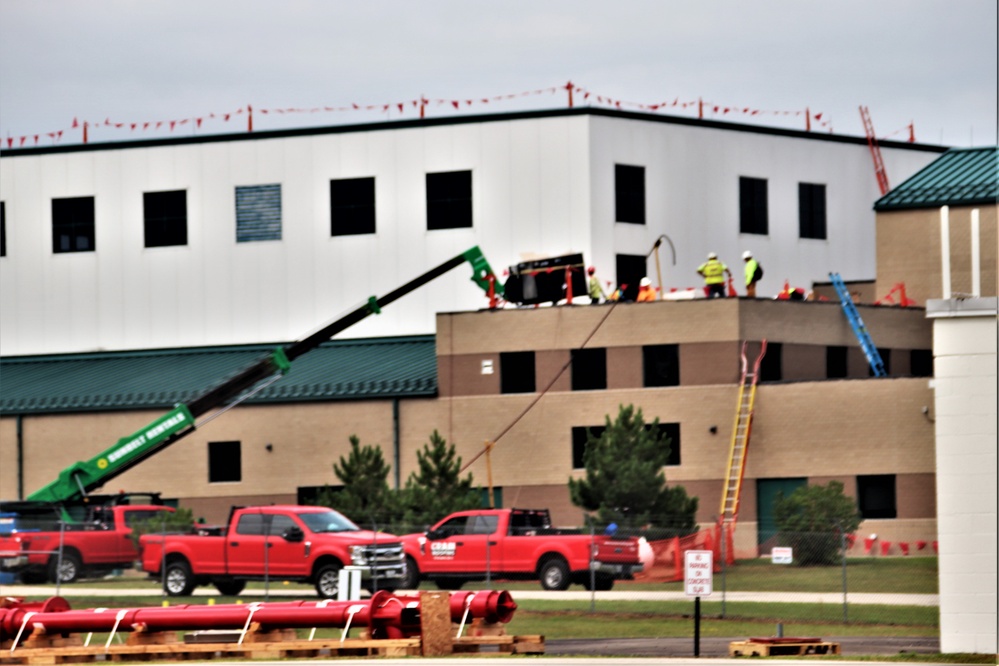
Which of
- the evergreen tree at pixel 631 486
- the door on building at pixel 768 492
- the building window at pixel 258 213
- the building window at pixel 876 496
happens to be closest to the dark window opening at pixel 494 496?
the evergreen tree at pixel 631 486

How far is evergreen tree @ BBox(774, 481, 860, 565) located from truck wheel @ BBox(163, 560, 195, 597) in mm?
15007

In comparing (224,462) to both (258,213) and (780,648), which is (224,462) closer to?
(258,213)

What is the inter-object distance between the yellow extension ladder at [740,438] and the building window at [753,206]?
11720mm

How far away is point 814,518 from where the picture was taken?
50.2 meters

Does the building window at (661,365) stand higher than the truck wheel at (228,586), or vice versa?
the building window at (661,365)

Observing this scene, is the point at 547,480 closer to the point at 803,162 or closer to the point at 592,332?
the point at 592,332

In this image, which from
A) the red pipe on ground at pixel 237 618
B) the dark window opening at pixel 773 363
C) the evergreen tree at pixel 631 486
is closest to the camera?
the red pipe on ground at pixel 237 618

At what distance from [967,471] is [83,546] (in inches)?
965

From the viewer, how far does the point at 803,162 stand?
220 ft

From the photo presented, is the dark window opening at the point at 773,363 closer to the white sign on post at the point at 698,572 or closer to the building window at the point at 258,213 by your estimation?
the building window at the point at 258,213

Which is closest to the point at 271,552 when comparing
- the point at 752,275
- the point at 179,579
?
the point at 179,579

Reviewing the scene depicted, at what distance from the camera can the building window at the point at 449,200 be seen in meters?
63.3

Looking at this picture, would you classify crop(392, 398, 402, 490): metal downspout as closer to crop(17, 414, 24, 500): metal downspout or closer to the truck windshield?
crop(17, 414, 24, 500): metal downspout

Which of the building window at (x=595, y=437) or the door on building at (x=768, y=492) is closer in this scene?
the door on building at (x=768, y=492)
